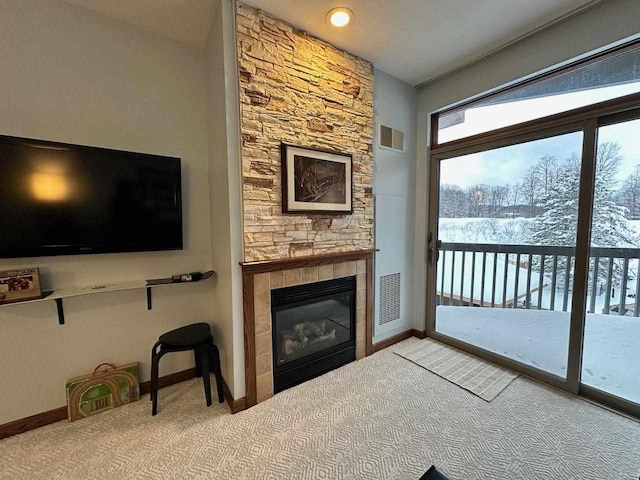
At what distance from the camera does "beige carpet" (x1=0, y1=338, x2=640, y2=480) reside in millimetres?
1415

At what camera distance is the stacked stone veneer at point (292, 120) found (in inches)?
71.7

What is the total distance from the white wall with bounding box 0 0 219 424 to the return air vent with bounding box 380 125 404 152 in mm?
1704

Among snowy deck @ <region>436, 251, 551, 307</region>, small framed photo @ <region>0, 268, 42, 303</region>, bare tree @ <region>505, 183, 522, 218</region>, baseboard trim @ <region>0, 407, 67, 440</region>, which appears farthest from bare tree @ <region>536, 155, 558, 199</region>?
baseboard trim @ <region>0, 407, 67, 440</region>

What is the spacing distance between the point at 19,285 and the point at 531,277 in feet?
12.6

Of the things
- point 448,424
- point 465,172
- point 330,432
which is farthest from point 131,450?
point 465,172

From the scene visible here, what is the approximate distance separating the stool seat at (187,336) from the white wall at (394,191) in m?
1.66

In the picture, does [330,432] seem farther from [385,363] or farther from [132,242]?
[132,242]

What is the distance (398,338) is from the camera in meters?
2.95

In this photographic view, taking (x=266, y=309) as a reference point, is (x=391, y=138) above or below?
above

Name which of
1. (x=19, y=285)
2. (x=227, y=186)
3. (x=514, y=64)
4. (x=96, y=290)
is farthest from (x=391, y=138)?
(x=19, y=285)

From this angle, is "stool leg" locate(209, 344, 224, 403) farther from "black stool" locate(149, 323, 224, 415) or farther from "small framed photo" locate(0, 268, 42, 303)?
"small framed photo" locate(0, 268, 42, 303)

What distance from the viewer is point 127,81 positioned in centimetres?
192

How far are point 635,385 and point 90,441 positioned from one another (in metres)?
3.67

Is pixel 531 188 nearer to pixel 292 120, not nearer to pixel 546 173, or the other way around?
pixel 546 173
